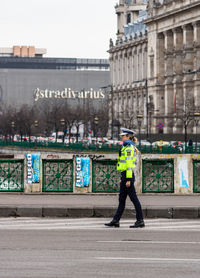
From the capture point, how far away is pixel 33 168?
2236 cm

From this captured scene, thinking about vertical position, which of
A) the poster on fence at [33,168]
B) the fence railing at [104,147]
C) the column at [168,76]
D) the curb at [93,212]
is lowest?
the curb at [93,212]

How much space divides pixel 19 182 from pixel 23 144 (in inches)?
2940

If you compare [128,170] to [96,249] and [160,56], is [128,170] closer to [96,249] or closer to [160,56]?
[96,249]

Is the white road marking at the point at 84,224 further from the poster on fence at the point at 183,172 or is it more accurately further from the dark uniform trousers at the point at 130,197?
the poster on fence at the point at 183,172

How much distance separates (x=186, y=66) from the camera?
353ft

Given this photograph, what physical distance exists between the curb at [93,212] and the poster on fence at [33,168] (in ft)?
11.9

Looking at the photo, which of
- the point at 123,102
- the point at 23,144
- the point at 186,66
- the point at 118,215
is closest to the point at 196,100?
→ the point at 186,66

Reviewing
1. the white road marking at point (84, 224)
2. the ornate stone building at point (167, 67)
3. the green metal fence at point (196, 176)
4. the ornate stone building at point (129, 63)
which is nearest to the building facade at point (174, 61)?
the ornate stone building at point (167, 67)

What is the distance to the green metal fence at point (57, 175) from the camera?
2202 cm

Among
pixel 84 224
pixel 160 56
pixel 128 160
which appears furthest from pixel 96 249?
A: pixel 160 56

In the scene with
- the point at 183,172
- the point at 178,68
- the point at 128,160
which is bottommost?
the point at 183,172

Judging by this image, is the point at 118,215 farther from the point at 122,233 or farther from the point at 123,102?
the point at 123,102

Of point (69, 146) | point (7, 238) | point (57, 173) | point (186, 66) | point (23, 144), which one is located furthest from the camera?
point (186, 66)

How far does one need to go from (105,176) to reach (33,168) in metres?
1.98
